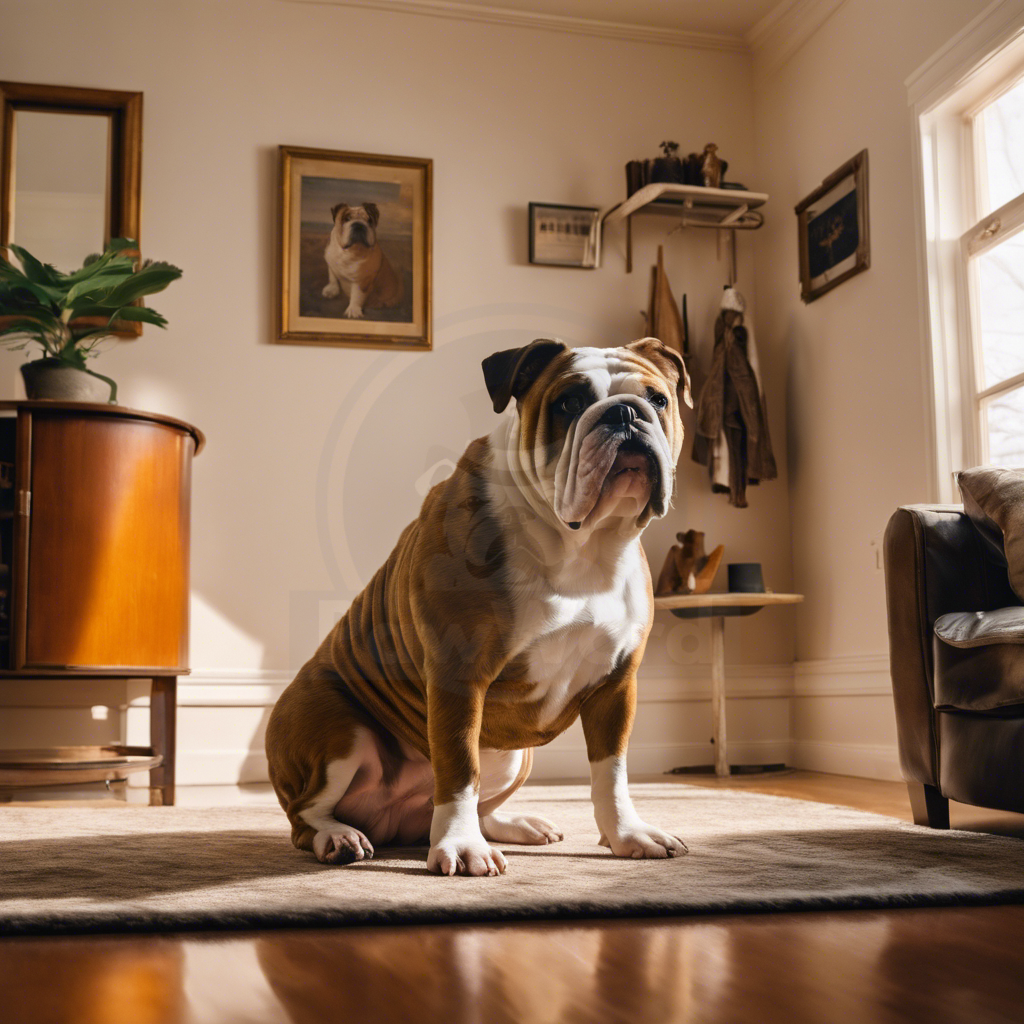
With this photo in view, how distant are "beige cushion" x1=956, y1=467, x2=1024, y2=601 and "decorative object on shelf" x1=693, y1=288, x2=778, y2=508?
1.95m

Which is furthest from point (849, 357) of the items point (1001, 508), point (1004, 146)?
point (1001, 508)

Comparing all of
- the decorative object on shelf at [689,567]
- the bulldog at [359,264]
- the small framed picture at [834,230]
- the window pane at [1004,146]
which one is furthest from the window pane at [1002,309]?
the bulldog at [359,264]

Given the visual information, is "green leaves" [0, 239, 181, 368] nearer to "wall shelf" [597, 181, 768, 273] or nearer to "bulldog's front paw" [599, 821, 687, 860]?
"wall shelf" [597, 181, 768, 273]

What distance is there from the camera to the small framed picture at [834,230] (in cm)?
371

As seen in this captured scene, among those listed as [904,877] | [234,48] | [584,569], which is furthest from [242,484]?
[904,877]

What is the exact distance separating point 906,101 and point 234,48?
2471 millimetres

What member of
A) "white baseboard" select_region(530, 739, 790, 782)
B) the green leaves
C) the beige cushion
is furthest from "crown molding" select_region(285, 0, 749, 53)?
the beige cushion

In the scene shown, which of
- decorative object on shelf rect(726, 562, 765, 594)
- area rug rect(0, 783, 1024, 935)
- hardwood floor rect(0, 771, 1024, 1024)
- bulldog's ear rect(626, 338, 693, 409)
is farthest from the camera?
decorative object on shelf rect(726, 562, 765, 594)

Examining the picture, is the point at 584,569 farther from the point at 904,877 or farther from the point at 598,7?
the point at 598,7

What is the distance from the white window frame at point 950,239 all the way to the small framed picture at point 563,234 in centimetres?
131

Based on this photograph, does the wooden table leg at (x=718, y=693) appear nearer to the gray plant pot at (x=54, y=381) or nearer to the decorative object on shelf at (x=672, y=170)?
the decorative object on shelf at (x=672, y=170)

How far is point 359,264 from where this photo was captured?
4109mm

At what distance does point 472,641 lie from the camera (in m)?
1.56

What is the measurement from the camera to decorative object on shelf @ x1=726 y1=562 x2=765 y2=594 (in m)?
3.81
